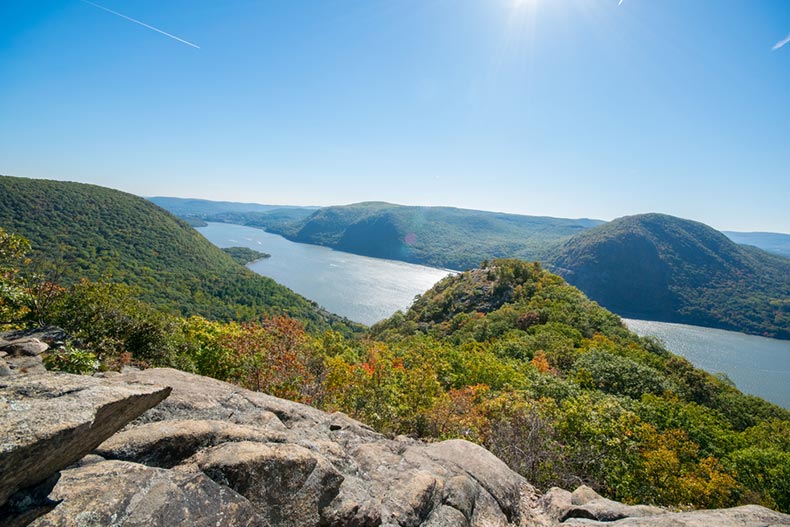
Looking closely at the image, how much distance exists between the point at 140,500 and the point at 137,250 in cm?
14982

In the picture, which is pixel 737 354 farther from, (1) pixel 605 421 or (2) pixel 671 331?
(1) pixel 605 421

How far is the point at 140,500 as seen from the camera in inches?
153

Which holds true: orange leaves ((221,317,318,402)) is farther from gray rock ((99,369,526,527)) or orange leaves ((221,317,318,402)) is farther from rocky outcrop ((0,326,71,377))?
rocky outcrop ((0,326,71,377))

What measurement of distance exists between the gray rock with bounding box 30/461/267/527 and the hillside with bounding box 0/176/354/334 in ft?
291

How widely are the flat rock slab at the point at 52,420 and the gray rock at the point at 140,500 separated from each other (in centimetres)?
30

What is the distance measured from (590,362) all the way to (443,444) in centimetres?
2957

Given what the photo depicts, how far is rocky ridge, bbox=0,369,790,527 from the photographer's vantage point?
3512 millimetres

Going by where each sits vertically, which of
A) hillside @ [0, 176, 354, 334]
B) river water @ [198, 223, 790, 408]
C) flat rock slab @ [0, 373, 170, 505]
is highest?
flat rock slab @ [0, 373, 170, 505]

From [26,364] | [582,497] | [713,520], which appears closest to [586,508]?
[582,497]

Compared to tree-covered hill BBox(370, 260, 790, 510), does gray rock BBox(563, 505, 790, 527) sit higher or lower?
higher

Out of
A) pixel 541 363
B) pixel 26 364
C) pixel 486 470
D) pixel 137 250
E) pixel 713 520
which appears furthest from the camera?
pixel 137 250

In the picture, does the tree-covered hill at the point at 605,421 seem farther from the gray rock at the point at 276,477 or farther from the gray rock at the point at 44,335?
the gray rock at the point at 44,335

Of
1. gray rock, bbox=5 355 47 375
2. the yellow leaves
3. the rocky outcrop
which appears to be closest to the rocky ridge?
gray rock, bbox=5 355 47 375

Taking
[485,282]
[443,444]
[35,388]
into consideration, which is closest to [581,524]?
[443,444]
